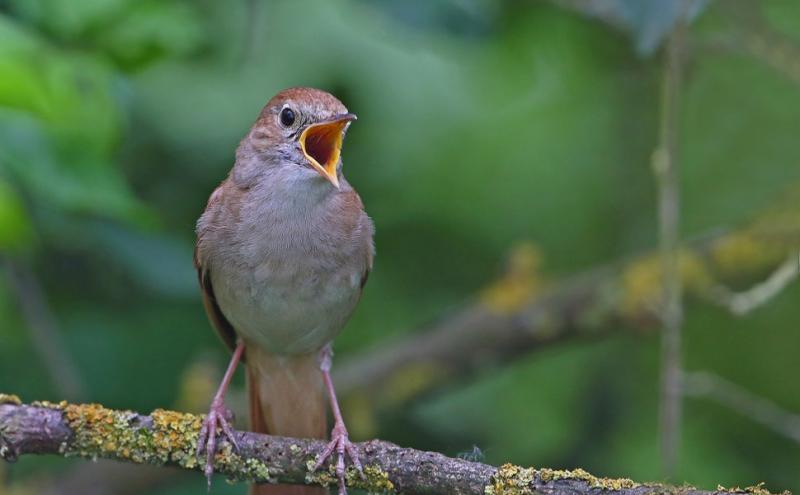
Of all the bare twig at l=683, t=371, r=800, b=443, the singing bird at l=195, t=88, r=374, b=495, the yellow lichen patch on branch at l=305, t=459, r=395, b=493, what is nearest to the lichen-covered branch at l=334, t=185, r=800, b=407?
the bare twig at l=683, t=371, r=800, b=443

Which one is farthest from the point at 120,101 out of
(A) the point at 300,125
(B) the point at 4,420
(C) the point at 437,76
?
(C) the point at 437,76

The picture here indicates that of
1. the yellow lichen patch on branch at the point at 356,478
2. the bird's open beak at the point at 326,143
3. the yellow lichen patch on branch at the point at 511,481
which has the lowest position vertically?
the yellow lichen patch on branch at the point at 511,481

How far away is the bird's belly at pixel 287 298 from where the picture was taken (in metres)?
4.31

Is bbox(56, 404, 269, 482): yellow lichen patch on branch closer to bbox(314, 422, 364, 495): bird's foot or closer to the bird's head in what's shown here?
bbox(314, 422, 364, 495): bird's foot

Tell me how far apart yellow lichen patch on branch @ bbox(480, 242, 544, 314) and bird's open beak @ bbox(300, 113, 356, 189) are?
5.36 feet

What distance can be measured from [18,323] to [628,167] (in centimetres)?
333

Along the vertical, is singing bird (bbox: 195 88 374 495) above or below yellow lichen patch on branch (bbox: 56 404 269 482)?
above

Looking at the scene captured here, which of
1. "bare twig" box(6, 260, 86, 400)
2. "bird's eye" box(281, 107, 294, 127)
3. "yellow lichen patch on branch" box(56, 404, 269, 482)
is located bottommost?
"yellow lichen patch on branch" box(56, 404, 269, 482)

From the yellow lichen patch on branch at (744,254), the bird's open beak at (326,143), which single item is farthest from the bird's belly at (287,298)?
the yellow lichen patch on branch at (744,254)

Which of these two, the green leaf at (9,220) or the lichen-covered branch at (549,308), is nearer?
the green leaf at (9,220)

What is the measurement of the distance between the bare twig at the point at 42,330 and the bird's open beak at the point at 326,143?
5.55 feet

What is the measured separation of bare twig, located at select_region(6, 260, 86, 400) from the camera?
5285 mm

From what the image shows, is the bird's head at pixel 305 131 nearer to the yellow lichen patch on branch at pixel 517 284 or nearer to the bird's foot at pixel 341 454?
the bird's foot at pixel 341 454

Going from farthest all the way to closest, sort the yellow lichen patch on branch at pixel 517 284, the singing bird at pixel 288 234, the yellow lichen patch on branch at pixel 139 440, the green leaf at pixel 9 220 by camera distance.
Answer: the yellow lichen patch on branch at pixel 517 284, the singing bird at pixel 288 234, the green leaf at pixel 9 220, the yellow lichen patch on branch at pixel 139 440
